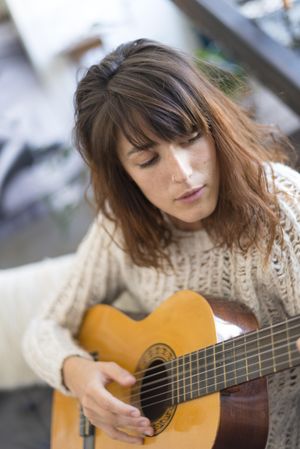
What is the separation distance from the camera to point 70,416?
1.14 m

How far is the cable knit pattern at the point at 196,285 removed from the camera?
2.94ft

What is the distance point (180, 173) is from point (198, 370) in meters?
0.30

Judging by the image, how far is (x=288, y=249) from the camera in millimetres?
878

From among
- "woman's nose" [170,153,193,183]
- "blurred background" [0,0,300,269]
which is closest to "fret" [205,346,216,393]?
"woman's nose" [170,153,193,183]

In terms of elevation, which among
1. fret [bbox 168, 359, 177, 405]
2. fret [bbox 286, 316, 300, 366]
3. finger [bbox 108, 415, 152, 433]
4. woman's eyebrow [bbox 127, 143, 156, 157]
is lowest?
finger [bbox 108, 415, 152, 433]

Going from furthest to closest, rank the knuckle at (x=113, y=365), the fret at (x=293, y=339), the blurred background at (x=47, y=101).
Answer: the blurred background at (x=47, y=101), the knuckle at (x=113, y=365), the fret at (x=293, y=339)

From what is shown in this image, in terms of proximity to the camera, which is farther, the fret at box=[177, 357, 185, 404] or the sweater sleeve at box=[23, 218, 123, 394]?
Answer: the sweater sleeve at box=[23, 218, 123, 394]

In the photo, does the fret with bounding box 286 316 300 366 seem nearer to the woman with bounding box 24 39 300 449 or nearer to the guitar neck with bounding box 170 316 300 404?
the guitar neck with bounding box 170 316 300 404

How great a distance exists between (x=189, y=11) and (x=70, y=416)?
3.00ft

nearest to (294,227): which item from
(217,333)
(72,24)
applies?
(217,333)

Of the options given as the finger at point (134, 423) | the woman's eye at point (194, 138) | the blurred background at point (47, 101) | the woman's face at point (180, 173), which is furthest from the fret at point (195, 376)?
the blurred background at point (47, 101)

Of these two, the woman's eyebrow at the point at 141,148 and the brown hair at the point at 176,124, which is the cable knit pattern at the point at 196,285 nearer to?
the brown hair at the point at 176,124

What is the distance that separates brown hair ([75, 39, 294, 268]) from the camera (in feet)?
2.72

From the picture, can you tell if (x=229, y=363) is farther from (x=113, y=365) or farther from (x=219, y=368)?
(x=113, y=365)
